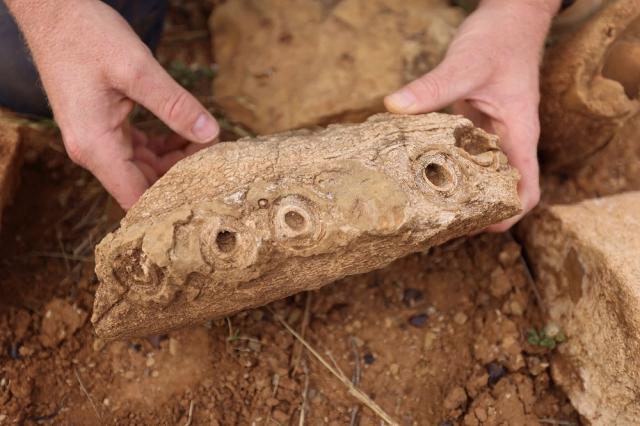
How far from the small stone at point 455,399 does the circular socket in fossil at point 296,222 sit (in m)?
0.97

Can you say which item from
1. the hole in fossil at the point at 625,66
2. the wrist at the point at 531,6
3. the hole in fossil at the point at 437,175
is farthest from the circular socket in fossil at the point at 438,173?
the hole in fossil at the point at 625,66

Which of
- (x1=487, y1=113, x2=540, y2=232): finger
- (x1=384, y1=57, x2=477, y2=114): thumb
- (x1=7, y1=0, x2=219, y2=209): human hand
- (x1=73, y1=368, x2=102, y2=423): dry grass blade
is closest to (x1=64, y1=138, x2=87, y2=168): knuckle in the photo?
(x1=7, y1=0, x2=219, y2=209): human hand

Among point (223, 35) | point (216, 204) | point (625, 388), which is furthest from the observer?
point (223, 35)

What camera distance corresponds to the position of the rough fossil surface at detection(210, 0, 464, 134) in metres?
2.67

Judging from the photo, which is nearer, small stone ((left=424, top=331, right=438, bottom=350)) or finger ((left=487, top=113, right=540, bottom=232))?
finger ((left=487, top=113, right=540, bottom=232))

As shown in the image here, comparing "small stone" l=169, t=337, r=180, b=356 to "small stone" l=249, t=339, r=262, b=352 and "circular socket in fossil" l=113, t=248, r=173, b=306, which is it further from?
"circular socket in fossil" l=113, t=248, r=173, b=306

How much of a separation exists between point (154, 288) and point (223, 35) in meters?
1.76

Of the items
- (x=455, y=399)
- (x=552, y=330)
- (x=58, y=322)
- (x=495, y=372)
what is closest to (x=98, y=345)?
(x=58, y=322)

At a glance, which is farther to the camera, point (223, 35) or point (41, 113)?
point (223, 35)

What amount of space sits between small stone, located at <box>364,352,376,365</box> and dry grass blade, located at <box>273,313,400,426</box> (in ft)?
0.35

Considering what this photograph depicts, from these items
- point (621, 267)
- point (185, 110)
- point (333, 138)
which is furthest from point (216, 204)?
point (621, 267)

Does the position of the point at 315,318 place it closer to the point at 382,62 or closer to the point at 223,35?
the point at 382,62

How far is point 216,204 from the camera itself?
1745 mm

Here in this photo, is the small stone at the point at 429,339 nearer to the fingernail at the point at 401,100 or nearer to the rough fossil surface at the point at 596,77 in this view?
the fingernail at the point at 401,100
